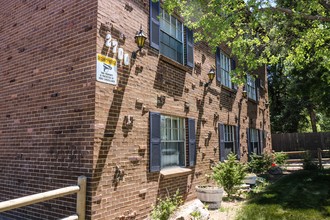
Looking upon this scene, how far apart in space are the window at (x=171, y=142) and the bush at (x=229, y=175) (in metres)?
0.81

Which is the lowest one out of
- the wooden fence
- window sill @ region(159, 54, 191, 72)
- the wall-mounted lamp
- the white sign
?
the wooden fence

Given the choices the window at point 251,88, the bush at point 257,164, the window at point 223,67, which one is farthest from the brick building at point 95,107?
the window at point 251,88

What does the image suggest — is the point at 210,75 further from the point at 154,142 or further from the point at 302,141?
the point at 302,141

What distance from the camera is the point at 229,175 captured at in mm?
7844

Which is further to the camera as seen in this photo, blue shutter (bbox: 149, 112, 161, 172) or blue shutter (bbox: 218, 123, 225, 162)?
blue shutter (bbox: 218, 123, 225, 162)

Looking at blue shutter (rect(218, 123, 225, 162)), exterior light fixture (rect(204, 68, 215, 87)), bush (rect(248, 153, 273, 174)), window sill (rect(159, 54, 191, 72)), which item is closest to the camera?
window sill (rect(159, 54, 191, 72))

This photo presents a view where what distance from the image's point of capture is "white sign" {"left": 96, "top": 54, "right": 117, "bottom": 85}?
5.14m

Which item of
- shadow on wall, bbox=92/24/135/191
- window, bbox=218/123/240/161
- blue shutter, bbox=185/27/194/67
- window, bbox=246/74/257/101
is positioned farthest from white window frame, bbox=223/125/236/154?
shadow on wall, bbox=92/24/135/191

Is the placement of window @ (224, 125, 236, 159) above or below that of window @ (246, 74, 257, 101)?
below

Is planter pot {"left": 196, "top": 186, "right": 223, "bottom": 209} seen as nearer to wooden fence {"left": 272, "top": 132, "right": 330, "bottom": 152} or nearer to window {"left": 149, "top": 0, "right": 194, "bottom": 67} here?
window {"left": 149, "top": 0, "right": 194, "bottom": 67}

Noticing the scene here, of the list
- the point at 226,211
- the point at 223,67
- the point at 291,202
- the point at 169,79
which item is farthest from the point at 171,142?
the point at 223,67

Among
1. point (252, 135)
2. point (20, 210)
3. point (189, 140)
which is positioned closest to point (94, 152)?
point (20, 210)

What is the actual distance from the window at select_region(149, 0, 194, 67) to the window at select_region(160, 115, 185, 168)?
5.84 ft

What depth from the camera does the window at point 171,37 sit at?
738 cm
